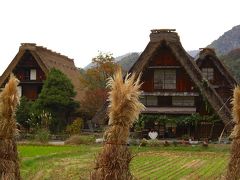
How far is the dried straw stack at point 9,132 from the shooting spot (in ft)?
27.1

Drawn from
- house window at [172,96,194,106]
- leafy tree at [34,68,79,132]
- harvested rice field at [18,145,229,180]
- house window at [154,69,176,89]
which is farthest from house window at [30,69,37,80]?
harvested rice field at [18,145,229,180]

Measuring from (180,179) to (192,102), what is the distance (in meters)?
22.0

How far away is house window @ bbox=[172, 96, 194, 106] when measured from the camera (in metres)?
37.9

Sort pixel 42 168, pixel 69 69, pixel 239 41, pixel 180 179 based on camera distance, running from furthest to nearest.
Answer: pixel 239 41 → pixel 69 69 → pixel 42 168 → pixel 180 179

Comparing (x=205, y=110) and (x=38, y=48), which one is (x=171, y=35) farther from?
(x=38, y=48)

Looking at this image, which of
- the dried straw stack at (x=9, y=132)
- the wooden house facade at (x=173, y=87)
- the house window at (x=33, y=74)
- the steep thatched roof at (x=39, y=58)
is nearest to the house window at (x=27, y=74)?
the house window at (x=33, y=74)

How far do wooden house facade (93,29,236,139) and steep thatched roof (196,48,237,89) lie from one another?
4.32 m

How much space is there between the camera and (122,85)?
686cm

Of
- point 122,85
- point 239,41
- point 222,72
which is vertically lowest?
point 122,85

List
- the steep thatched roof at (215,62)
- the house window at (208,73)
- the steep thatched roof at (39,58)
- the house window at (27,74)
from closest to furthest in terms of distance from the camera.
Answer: the steep thatched roof at (215,62) < the house window at (208,73) < the steep thatched roof at (39,58) < the house window at (27,74)

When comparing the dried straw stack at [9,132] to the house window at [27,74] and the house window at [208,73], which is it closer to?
the house window at [208,73]

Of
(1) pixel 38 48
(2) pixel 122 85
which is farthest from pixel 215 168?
(1) pixel 38 48

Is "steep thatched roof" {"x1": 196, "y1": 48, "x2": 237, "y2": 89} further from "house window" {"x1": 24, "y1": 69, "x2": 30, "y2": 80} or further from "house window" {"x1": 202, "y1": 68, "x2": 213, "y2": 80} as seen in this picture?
"house window" {"x1": 24, "y1": 69, "x2": 30, "y2": 80}

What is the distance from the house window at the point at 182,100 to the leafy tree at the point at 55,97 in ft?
26.2
